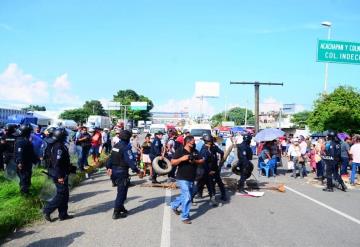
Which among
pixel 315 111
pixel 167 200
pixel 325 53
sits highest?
pixel 325 53

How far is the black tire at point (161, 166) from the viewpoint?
10.6 metres

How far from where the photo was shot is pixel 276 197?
10.9 m

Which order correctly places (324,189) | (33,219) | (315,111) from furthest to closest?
(315,111) → (324,189) → (33,219)

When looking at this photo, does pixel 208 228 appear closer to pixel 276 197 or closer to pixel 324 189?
pixel 276 197

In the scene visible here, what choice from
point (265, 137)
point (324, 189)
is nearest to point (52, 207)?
point (324, 189)

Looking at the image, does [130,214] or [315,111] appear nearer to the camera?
[130,214]

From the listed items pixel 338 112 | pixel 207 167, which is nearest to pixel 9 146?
pixel 207 167

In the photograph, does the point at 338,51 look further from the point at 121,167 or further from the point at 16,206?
the point at 16,206

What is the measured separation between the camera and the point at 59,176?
765 centimetres

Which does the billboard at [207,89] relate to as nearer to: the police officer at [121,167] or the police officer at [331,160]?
the police officer at [331,160]

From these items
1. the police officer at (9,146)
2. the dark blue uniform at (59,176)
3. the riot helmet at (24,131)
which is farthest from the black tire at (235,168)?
the police officer at (9,146)

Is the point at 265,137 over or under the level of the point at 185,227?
over

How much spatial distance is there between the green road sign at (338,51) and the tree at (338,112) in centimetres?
1102

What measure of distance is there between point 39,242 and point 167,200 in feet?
13.9
